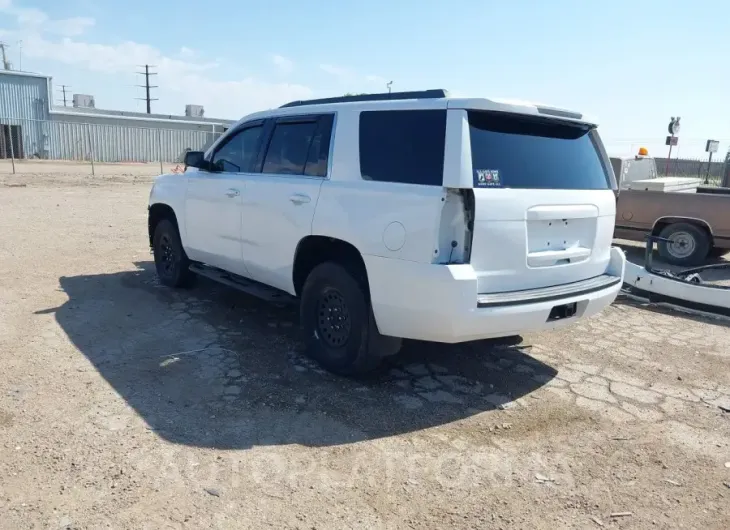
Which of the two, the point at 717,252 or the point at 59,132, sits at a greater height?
the point at 59,132

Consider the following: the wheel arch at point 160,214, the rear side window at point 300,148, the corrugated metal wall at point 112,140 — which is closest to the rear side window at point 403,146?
the rear side window at point 300,148

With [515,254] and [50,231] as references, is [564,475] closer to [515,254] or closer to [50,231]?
[515,254]

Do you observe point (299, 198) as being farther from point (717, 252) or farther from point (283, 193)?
point (717, 252)

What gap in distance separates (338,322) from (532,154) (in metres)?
1.85

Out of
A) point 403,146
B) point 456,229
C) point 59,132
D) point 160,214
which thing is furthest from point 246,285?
point 59,132

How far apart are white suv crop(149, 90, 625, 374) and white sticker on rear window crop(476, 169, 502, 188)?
0.5 inches

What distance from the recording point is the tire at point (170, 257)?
6641 millimetres

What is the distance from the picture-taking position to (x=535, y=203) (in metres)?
3.92

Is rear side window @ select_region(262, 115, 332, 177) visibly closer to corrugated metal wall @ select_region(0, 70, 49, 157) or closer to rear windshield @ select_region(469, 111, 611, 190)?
rear windshield @ select_region(469, 111, 611, 190)

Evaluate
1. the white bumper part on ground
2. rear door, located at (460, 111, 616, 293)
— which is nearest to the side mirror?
rear door, located at (460, 111, 616, 293)

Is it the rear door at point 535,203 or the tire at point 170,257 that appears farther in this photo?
the tire at point 170,257

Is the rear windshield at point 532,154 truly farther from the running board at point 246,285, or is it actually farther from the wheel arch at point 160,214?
the wheel arch at point 160,214

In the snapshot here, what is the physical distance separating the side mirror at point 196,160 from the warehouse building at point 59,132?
98.9ft

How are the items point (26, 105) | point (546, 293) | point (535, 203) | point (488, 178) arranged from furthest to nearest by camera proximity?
1. point (26, 105)
2. point (546, 293)
3. point (535, 203)
4. point (488, 178)
